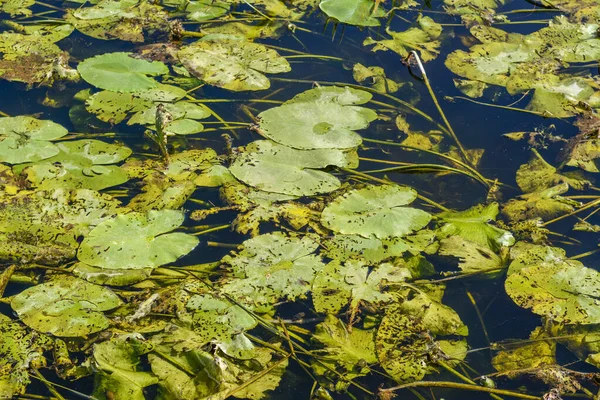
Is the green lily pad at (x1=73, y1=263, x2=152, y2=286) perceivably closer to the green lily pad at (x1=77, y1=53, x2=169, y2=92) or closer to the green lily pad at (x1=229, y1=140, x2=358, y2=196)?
the green lily pad at (x1=229, y1=140, x2=358, y2=196)

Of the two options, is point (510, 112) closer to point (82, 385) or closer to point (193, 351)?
point (193, 351)

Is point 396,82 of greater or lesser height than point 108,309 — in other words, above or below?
above

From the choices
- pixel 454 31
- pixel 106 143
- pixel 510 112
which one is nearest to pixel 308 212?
pixel 106 143

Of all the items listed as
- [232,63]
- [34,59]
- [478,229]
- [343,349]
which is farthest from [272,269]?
[34,59]

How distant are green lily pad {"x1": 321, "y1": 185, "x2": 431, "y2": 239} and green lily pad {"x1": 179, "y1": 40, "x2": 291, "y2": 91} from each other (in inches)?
43.2

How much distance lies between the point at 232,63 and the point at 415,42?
1.24m

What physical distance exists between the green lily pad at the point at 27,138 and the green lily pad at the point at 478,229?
1.99 meters

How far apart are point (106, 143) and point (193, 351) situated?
147cm

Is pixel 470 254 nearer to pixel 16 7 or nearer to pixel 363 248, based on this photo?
pixel 363 248

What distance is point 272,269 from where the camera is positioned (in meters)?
2.50

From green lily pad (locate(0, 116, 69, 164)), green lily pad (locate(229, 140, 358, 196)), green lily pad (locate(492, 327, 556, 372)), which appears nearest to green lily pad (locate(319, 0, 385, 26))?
green lily pad (locate(229, 140, 358, 196))

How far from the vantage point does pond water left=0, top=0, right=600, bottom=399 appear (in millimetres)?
2223

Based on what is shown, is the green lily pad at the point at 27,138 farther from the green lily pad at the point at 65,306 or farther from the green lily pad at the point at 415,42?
the green lily pad at the point at 415,42

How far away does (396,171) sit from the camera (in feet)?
10.2
